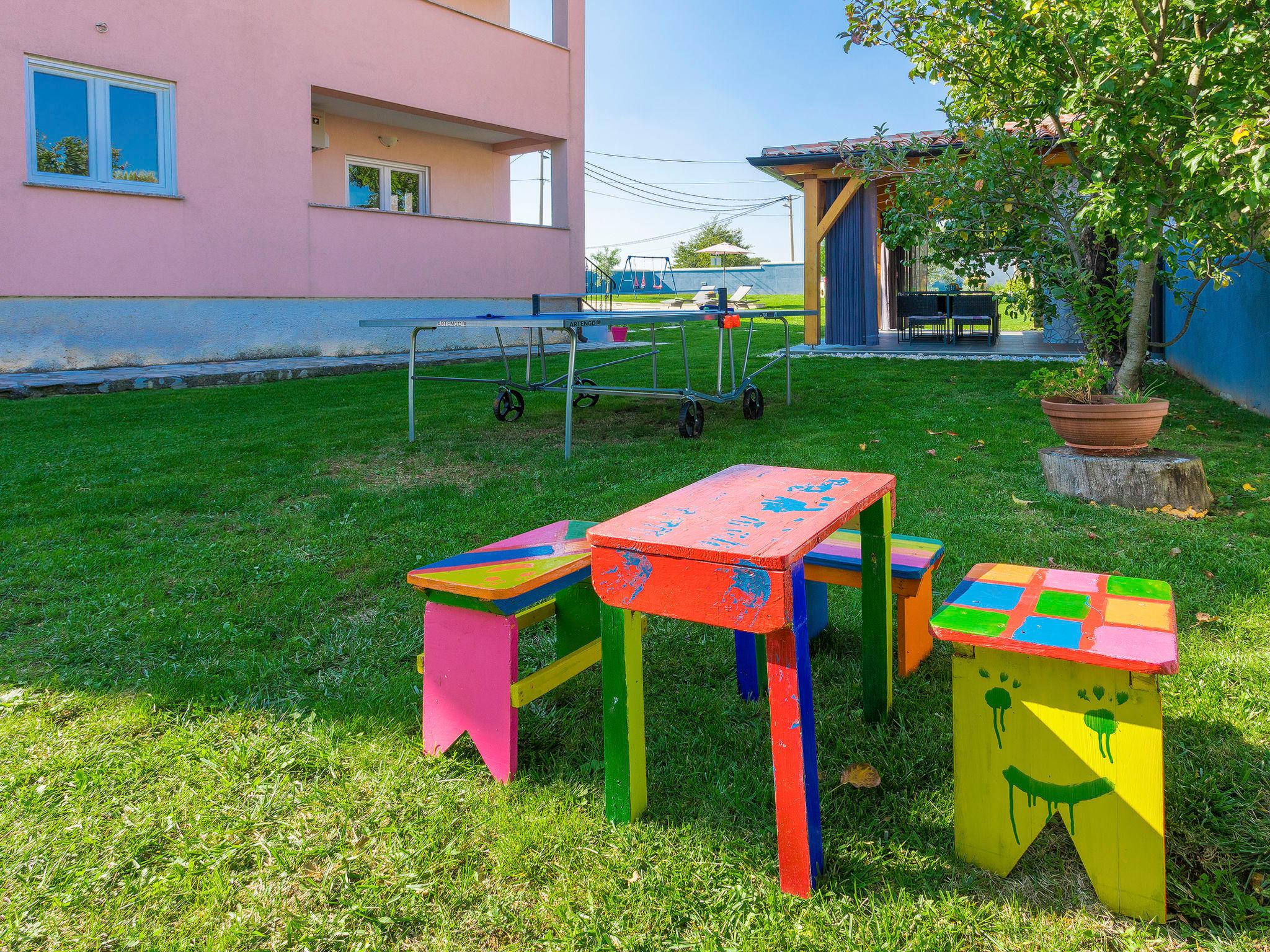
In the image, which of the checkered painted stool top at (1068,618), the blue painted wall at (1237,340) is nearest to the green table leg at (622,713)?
the checkered painted stool top at (1068,618)

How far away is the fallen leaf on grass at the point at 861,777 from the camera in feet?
6.23

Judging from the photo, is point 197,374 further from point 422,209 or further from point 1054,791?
point 1054,791

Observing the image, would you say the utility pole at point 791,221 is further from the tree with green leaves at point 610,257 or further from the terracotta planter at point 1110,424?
the terracotta planter at point 1110,424

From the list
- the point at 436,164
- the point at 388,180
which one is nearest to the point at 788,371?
the point at 388,180

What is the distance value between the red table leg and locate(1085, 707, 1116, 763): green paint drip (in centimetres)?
48

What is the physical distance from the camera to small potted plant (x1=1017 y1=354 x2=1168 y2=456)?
166 inches

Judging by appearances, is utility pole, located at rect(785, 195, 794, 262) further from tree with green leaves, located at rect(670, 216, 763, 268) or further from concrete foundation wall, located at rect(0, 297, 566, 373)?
concrete foundation wall, located at rect(0, 297, 566, 373)

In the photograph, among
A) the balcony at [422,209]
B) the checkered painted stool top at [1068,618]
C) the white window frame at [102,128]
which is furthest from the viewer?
the balcony at [422,209]

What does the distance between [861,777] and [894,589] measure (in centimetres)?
64

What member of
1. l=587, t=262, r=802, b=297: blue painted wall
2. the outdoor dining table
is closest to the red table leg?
the outdoor dining table

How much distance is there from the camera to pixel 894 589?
2.40 metres

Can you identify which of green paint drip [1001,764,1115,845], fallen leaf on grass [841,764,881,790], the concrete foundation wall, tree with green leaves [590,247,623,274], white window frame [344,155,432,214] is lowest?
fallen leaf on grass [841,764,881,790]

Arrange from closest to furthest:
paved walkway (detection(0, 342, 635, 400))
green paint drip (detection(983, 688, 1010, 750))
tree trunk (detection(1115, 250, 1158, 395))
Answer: green paint drip (detection(983, 688, 1010, 750)), tree trunk (detection(1115, 250, 1158, 395)), paved walkway (detection(0, 342, 635, 400))

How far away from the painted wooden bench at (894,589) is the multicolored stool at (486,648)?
0.42 m
